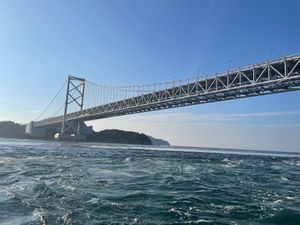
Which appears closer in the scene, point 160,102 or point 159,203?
point 159,203

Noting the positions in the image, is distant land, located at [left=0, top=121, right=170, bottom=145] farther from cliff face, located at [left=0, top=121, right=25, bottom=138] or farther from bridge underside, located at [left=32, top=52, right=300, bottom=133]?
bridge underside, located at [left=32, top=52, right=300, bottom=133]

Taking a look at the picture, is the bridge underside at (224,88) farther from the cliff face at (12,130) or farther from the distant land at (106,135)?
the cliff face at (12,130)

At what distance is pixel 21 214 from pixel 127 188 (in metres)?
5.71

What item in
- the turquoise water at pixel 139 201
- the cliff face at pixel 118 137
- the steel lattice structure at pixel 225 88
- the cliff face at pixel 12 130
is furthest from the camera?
the cliff face at pixel 12 130

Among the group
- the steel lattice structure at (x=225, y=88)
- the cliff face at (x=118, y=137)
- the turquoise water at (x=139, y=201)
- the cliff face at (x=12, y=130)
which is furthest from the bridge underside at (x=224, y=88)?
the cliff face at (x=12, y=130)

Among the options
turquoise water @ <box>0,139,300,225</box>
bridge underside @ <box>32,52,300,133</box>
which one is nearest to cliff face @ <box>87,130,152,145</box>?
bridge underside @ <box>32,52,300,133</box>

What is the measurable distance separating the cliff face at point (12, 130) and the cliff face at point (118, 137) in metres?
34.0

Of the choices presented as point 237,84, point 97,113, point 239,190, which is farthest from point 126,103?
point 239,190

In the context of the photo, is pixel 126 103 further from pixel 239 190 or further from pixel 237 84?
pixel 239 190

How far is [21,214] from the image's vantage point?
9617 mm

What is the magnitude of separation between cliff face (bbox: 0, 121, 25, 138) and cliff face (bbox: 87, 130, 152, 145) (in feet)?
112

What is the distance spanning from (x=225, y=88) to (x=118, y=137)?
108172 mm

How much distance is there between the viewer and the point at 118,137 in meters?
164

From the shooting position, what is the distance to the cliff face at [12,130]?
6456 inches
